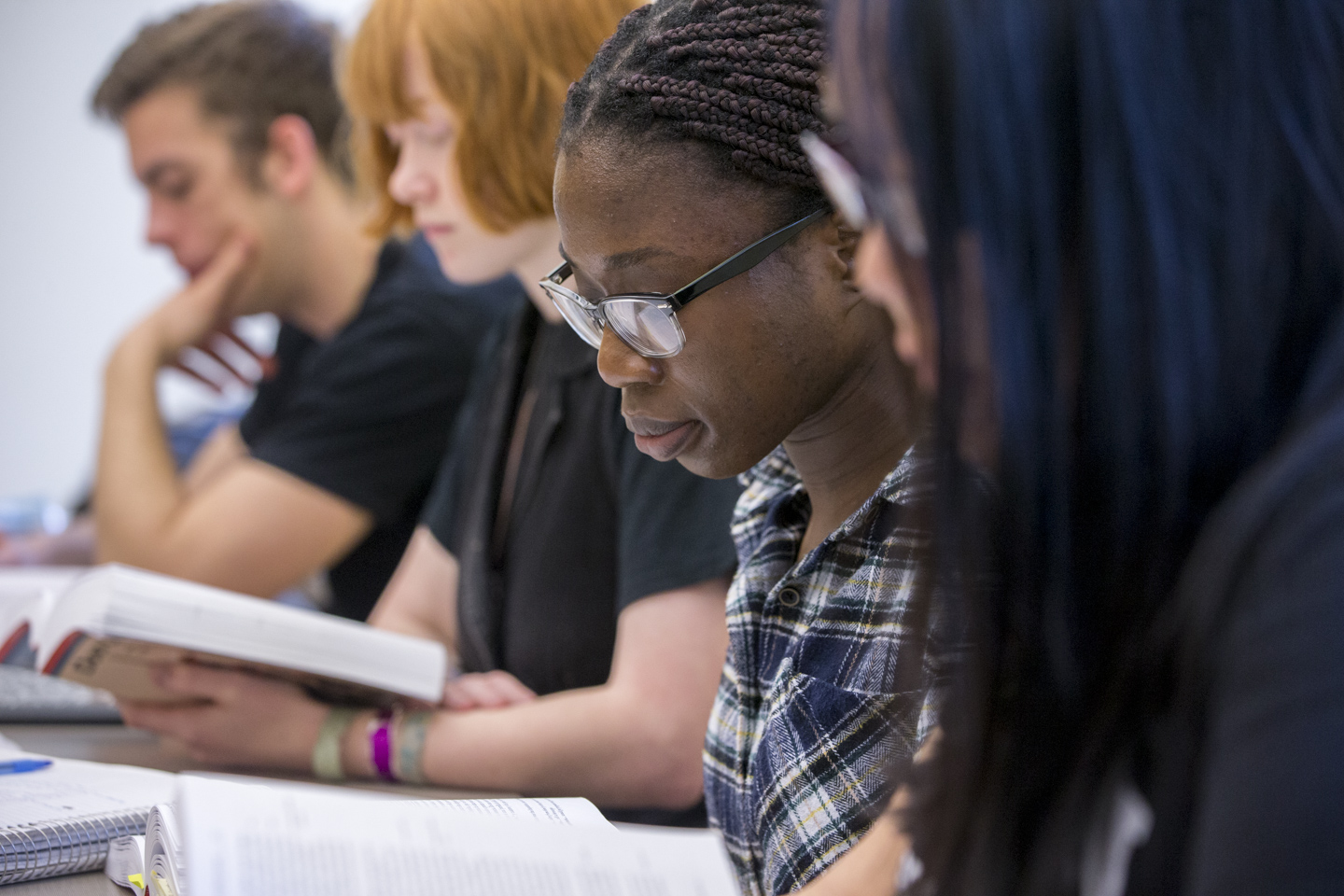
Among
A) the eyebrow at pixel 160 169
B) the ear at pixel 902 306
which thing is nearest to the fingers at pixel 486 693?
the ear at pixel 902 306

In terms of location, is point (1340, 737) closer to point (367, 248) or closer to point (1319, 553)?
point (1319, 553)

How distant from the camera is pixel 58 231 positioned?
3557 millimetres

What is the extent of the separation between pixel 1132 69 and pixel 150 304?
3.66 metres

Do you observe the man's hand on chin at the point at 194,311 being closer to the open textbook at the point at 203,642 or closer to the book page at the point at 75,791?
the open textbook at the point at 203,642

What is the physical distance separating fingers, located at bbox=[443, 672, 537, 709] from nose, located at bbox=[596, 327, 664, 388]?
50cm

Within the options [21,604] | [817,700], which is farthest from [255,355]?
[817,700]

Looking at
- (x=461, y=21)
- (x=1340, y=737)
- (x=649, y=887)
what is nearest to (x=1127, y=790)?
(x=1340, y=737)

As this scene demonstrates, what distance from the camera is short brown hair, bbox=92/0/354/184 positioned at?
72.1 inches

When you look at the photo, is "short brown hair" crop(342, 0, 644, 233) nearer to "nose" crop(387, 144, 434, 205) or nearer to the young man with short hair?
"nose" crop(387, 144, 434, 205)

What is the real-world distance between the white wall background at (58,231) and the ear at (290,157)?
193 centimetres

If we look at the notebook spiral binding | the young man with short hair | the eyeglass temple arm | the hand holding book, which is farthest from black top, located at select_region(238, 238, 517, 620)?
the eyeglass temple arm

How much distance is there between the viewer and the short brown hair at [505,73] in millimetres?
1173

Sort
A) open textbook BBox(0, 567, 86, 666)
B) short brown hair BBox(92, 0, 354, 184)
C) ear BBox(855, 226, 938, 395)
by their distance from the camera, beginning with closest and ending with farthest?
ear BBox(855, 226, 938, 395) < open textbook BBox(0, 567, 86, 666) < short brown hair BBox(92, 0, 354, 184)

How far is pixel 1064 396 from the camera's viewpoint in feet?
1.42
